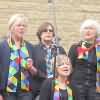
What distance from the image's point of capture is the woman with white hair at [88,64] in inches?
267

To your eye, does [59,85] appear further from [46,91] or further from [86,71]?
[86,71]

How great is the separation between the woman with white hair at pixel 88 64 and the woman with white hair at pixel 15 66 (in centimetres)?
64

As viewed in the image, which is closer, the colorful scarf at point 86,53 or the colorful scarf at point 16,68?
the colorful scarf at point 16,68

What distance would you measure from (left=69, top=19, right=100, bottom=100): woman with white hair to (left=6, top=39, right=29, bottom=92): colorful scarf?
655mm

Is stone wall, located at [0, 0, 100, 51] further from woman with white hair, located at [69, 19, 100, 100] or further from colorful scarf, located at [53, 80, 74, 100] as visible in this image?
colorful scarf, located at [53, 80, 74, 100]

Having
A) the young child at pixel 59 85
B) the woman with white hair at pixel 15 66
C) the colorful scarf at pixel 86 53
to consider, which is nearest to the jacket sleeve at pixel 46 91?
the young child at pixel 59 85

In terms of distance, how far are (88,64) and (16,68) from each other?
1.00 metres

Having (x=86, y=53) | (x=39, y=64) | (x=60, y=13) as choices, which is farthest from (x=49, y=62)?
(x=60, y=13)

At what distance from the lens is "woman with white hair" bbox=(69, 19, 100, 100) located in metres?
6.77

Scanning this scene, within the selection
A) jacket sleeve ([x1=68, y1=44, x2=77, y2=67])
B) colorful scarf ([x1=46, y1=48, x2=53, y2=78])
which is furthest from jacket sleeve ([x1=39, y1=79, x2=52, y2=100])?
jacket sleeve ([x1=68, y1=44, x2=77, y2=67])

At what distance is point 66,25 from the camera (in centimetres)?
1024

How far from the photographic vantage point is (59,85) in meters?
6.14

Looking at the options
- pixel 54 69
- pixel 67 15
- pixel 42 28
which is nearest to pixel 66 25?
pixel 67 15

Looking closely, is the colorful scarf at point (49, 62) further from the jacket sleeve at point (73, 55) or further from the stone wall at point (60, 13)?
the stone wall at point (60, 13)
